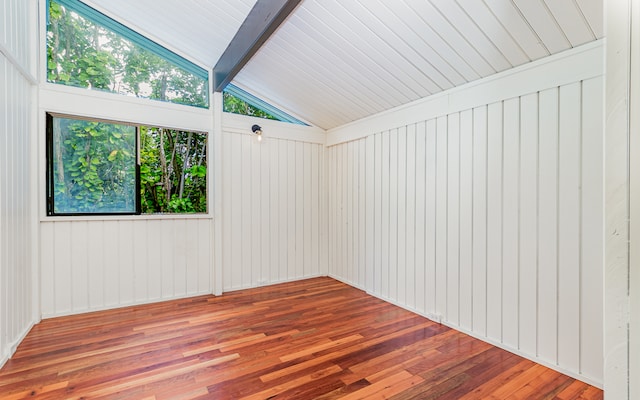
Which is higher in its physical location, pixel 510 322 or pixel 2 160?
pixel 2 160

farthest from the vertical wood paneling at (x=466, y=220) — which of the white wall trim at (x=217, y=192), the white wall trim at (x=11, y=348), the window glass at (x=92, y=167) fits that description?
the white wall trim at (x=11, y=348)

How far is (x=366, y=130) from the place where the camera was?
404cm

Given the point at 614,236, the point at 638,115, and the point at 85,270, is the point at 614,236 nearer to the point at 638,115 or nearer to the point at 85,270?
the point at 638,115

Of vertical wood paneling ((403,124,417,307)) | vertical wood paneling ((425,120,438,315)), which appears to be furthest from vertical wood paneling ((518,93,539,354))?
vertical wood paneling ((403,124,417,307))

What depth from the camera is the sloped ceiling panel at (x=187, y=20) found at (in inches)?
112

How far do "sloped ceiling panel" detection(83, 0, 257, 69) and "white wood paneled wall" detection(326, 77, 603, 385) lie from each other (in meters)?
2.09

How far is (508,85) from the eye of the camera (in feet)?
8.28

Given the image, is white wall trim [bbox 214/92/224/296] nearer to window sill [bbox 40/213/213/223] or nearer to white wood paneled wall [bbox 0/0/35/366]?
window sill [bbox 40/213/213/223]

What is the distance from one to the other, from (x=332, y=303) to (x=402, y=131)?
2148mm

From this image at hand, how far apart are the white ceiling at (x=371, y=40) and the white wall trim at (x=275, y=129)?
0.42 meters

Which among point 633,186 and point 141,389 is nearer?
point 633,186

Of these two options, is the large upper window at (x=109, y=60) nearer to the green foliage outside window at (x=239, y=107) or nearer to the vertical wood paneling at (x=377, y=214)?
the green foliage outside window at (x=239, y=107)

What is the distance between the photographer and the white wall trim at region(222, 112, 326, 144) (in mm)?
4090

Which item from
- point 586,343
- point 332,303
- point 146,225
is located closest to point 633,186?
point 586,343
